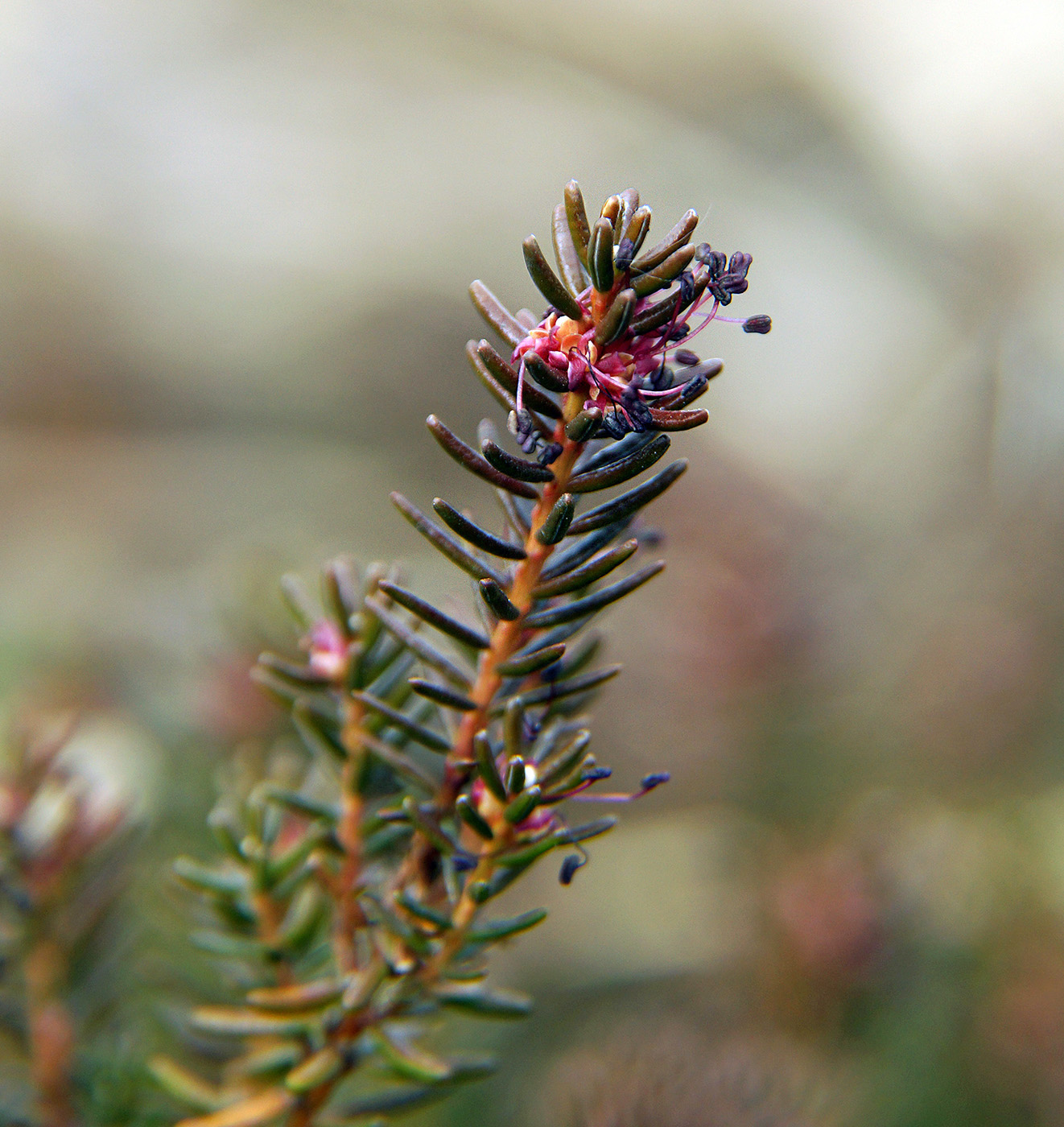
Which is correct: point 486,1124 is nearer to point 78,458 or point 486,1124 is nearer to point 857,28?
point 78,458

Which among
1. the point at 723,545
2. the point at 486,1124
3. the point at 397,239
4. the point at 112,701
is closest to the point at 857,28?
the point at 397,239

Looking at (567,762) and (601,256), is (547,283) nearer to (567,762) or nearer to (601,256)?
(601,256)

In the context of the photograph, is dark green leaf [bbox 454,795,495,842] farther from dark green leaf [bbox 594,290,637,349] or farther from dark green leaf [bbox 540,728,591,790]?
dark green leaf [bbox 594,290,637,349]

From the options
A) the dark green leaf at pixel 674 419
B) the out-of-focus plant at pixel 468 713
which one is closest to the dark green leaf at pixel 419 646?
the out-of-focus plant at pixel 468 713

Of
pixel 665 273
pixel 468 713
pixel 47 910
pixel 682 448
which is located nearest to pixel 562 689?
pixel 468 713

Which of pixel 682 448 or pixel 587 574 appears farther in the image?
pixel 682 448

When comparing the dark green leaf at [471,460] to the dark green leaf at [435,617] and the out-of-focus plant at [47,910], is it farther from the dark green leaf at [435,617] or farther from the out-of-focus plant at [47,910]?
the out-of-focus plant at [47,910]
